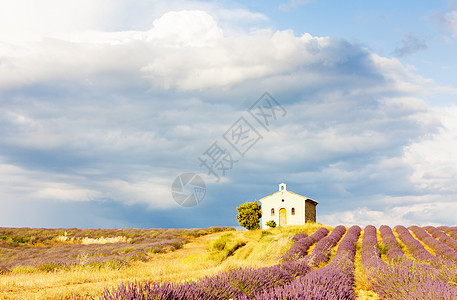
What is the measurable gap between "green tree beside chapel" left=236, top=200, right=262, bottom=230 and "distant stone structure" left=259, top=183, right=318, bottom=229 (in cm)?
292

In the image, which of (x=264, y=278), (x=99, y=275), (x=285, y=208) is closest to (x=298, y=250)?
(x=264, y=278)

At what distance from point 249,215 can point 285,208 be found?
17.5 ft

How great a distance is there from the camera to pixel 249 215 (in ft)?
105

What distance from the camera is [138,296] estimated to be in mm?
4684

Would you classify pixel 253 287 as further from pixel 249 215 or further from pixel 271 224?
pixel 271 224

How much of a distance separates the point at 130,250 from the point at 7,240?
13.5m

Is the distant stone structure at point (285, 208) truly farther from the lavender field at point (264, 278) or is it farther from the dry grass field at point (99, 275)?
the dry grass field at point (99, 275)

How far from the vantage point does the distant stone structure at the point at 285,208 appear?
116 ft

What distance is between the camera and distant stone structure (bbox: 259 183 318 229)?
35.3m

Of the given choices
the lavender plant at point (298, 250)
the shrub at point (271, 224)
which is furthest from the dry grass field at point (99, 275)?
the shrub at point (271, 224)

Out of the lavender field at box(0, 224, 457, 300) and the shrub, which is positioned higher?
the shrub

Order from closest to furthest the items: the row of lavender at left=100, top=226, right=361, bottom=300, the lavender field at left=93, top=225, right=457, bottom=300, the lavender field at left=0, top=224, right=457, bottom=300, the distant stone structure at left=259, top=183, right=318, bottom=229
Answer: the row of lavender at left=100, top=226, right=361, bottom=300 → the lavender field at left=93, top=225, right=457, bottom=300 → the lavender field at left=0, top=224, right=457, bottom=300 → the distant stone structure at left=259, top=183, right=318, bottom=229

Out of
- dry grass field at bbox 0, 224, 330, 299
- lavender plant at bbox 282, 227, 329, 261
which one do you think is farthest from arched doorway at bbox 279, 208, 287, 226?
dry grass field at bbox 0, 224, 330, 299

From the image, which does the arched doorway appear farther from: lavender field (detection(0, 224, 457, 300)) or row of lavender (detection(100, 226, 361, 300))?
row of lavender (detection(100, 226, 361, 300))
